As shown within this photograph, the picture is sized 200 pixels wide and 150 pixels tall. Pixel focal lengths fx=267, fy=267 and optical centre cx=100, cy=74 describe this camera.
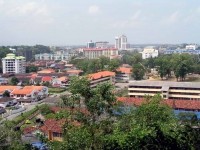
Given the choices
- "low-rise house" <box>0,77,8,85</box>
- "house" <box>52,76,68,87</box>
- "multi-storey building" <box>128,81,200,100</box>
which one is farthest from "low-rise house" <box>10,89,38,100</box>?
"multi-storey building" <box>128,81,200,100</box>

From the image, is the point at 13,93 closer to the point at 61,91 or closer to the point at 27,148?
the point at 61,91

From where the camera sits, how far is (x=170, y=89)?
1636cm

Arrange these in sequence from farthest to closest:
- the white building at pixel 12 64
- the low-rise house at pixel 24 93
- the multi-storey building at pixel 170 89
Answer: the white building at pixel 12 64, the low-rise house at pixel 24 93, the multi-storey building at pixel 170 89

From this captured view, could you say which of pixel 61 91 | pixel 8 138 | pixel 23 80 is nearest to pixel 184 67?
pixel 61 91

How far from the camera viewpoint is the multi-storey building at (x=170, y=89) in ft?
52.5

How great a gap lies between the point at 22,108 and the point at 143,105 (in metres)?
11.1

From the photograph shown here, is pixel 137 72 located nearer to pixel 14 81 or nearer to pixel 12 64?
pixel 14 81

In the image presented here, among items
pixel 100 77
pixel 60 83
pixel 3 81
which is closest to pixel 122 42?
pixel 3 81

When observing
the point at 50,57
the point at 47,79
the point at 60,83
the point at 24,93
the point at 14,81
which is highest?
the point at 50,57

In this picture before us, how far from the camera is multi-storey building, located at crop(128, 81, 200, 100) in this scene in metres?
16.0

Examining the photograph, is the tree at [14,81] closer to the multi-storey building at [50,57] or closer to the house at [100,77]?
the house at [100,77]

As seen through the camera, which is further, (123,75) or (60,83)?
(123,75)

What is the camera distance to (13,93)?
1809cm

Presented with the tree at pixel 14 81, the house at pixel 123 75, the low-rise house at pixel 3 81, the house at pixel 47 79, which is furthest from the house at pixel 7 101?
the house at pixel 123 75
